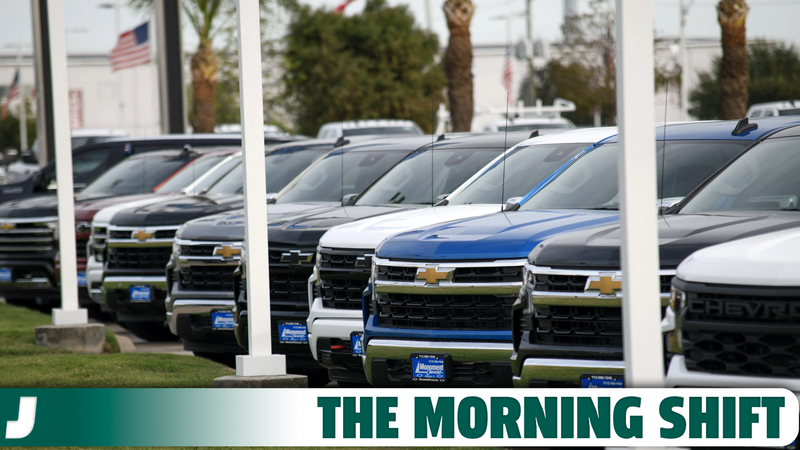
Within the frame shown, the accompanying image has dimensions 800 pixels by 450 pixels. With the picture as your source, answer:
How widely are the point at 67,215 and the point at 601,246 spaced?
711 centimetres

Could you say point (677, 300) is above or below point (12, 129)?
below

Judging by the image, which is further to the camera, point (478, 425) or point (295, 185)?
point (295, 185)

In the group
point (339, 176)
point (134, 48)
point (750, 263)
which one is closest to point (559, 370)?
point (750, 263)

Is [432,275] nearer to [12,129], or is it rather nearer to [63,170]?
[63,170]

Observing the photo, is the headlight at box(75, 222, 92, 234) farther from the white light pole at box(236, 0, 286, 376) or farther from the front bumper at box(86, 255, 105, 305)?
the white light pole at box(236, 0, 286, 376)

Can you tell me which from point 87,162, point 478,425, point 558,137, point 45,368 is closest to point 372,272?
point 478,425

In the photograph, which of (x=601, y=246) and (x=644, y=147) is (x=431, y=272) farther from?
(x=644, y=147)

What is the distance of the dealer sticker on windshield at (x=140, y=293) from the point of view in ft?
35.3

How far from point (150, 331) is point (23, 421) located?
6002 millimetres

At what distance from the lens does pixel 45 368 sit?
29.9ft

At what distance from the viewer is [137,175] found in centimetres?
1492

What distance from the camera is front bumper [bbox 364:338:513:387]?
5.96 metres

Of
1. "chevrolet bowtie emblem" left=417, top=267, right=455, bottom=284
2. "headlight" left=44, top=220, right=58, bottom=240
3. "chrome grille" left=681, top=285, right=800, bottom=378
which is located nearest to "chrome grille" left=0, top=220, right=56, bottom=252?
"headlight" left=44, top=220, right=58, bottom=240

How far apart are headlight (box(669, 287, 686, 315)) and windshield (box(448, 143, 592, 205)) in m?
3.36
